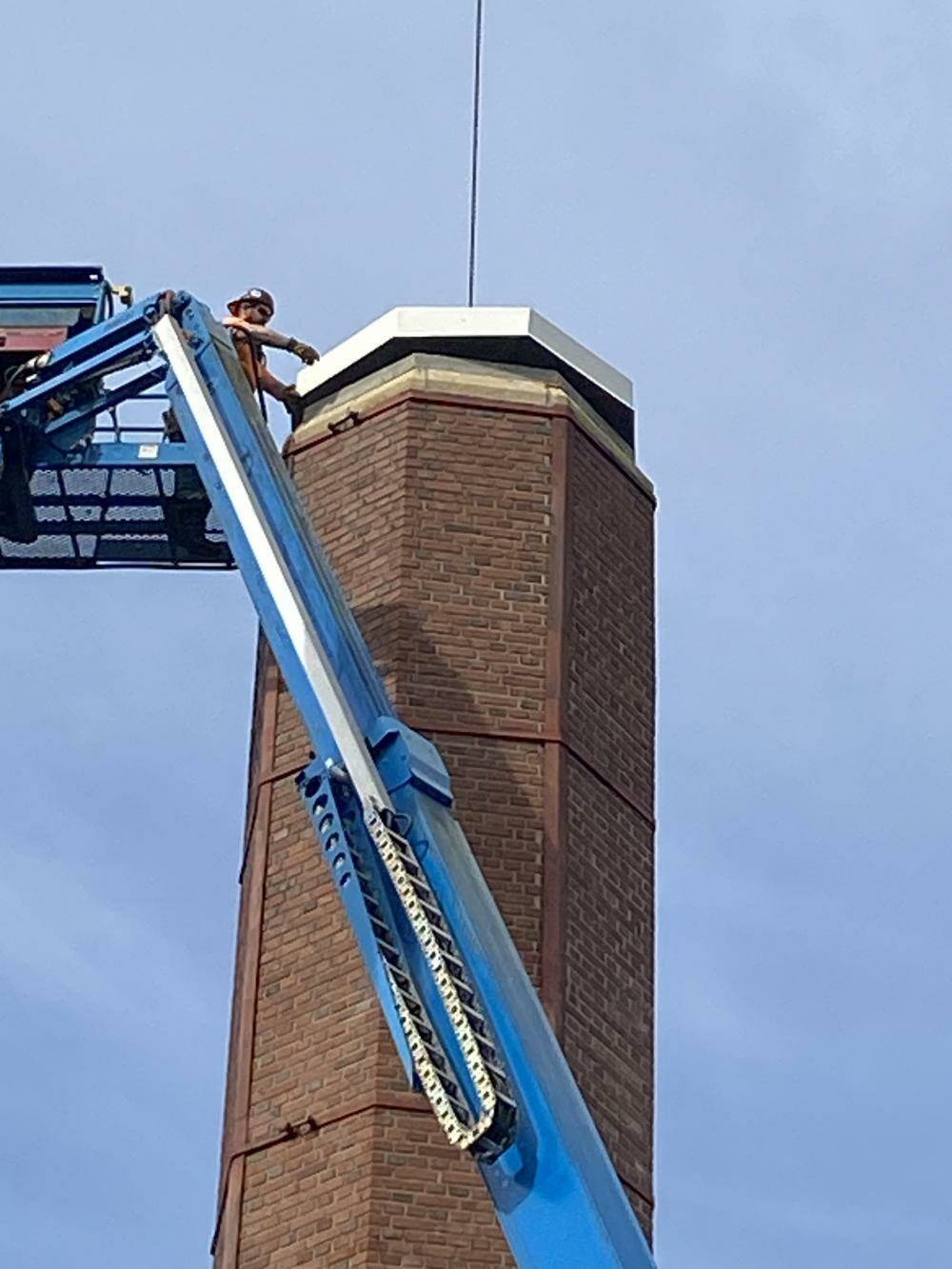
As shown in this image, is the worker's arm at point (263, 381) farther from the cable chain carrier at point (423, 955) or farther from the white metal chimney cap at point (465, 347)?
the cable chain carrier at point (423, 955)

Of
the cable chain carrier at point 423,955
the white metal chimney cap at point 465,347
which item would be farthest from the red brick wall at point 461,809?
the cable chain carrier at point 423,955

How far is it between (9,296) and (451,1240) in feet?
24.9

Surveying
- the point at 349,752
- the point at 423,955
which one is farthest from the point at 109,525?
the point at 423,955

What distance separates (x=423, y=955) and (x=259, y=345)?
268 inches

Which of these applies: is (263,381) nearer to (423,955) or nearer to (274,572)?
(274,572)

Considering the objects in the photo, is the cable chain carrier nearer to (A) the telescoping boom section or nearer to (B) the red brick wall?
(A) the telescoping boom section

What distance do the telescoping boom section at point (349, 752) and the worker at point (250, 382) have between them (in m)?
0.02

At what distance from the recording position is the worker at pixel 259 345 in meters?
21.1

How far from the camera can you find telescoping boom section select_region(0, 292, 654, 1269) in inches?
578

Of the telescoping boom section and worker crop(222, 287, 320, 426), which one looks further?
worker crop(222, 287, 320, 426)

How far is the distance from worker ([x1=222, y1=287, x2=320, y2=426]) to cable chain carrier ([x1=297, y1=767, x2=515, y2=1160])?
5.32 meters

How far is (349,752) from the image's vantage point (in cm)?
1639

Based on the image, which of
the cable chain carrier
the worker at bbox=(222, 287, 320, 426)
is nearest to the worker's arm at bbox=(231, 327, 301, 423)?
the worker at bbox=(222, 287, 320, 426)

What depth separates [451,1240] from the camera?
17.2m
